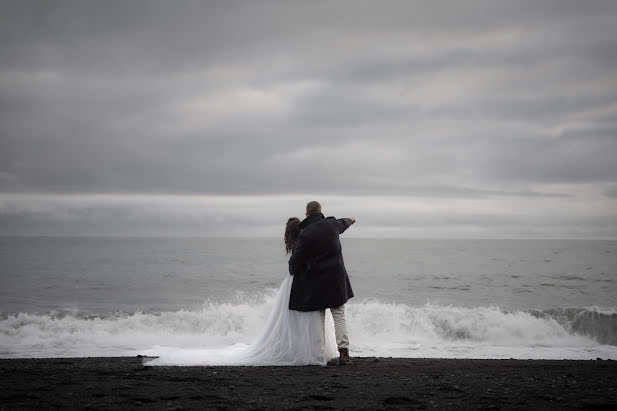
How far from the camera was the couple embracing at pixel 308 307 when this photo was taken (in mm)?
8055

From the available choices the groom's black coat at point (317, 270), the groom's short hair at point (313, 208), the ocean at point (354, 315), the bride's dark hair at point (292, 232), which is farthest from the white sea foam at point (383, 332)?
the groom's short hair at point (313, 208)

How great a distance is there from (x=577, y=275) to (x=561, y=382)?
34.8 metres

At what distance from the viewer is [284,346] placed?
8250 millimetres

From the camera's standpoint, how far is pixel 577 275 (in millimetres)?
37562

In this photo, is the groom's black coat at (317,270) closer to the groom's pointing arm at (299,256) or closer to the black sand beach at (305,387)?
the groom's pointing arm at (299,256)

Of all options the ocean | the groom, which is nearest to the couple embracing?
the groom

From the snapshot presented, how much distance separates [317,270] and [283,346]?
1.34 meters

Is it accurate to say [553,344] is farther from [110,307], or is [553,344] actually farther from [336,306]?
[110,307]

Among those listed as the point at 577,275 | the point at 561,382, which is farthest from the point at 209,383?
the point at 577,275

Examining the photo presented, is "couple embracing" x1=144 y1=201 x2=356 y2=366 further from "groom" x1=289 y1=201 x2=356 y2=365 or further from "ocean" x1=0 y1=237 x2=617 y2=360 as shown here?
"ocean" x1=0 y1=237 x2=617 y2=360

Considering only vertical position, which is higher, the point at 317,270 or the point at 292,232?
the point at 292,232

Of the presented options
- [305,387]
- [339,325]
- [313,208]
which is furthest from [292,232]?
[305,387]

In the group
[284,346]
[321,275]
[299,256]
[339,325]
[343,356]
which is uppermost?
[299,256]

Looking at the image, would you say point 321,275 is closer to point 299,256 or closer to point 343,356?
point 299,256
